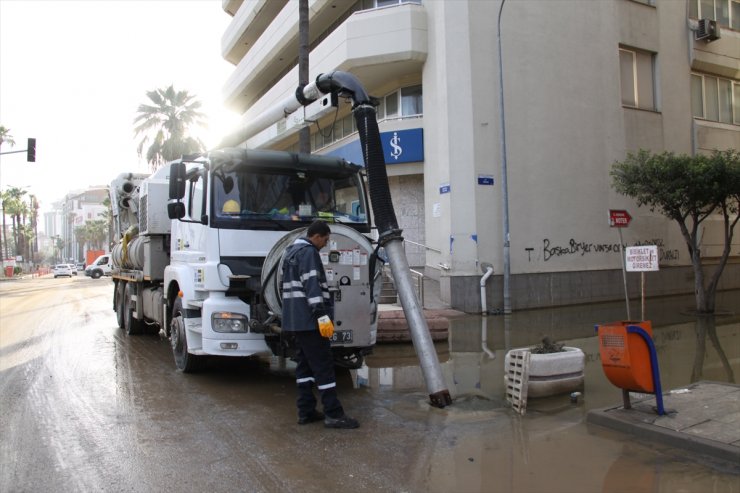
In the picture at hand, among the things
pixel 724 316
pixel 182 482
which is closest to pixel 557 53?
pixel 724 316

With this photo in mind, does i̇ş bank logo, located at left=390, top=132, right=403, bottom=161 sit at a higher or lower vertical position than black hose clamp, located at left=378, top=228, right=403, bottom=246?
higher

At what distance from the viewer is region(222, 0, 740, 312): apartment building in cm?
1535

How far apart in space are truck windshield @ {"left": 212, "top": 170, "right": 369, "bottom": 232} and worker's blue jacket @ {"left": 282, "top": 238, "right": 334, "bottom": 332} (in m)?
1.52

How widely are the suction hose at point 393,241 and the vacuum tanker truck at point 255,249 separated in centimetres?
33

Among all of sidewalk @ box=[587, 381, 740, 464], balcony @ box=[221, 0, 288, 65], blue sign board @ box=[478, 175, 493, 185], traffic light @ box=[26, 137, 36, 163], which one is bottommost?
sidewalk @ box=[587, 381, 740, 464]

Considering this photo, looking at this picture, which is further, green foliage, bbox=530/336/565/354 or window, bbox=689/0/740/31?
window, bbox=689/0/740/31

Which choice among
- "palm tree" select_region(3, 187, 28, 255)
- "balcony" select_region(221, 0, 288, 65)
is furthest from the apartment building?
"palm tree" select_region(3, 187, 28, 255)

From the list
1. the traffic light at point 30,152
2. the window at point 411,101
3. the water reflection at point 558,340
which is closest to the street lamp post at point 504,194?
the water reflection at point 558,340

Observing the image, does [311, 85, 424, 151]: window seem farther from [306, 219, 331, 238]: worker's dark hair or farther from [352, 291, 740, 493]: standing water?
[306, 219, 331, 238]: worker's dark hair

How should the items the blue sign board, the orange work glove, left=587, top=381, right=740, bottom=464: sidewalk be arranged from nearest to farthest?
left=587, top=381, right=740, bottom=464: sidewalk
the orange work glove
the blue sign board

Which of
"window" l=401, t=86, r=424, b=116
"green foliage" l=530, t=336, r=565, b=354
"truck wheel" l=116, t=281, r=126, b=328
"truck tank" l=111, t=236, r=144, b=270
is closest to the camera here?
"green foliage" l=530, t=336, r=565, b=354

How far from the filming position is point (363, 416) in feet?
18.8

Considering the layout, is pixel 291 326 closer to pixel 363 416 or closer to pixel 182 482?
pixel 363 416

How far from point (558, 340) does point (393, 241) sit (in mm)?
5862
